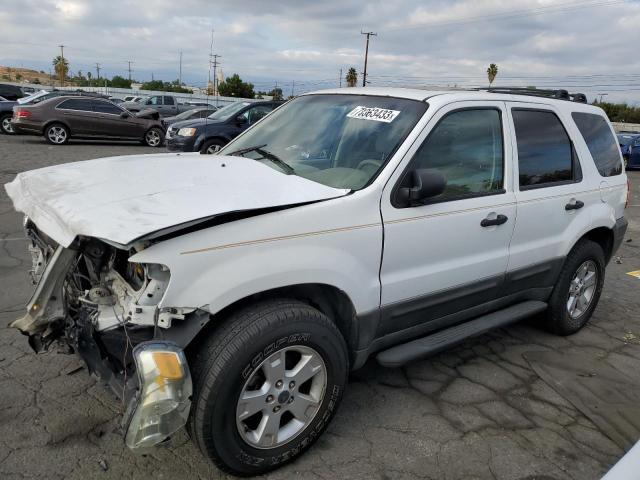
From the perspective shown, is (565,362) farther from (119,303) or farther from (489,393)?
(119,303)

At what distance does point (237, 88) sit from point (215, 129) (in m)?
50.6

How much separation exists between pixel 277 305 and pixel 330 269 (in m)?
0.32

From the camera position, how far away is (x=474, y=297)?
3393 millimetres

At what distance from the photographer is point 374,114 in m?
3.19

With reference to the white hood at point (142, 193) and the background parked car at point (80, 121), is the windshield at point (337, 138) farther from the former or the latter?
the background parked car at point (80, 121)

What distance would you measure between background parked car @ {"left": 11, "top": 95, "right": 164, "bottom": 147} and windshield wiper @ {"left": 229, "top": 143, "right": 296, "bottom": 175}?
14.5 metres

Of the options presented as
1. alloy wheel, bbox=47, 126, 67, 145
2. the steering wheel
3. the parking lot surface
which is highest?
the steering wheel

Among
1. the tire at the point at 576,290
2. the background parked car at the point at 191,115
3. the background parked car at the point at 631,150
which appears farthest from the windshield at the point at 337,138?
the background parked car at the point at 631,150

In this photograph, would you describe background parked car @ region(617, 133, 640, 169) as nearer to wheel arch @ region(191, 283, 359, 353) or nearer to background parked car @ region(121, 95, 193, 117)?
wheel arch @ region(191, 283, 359, 353)

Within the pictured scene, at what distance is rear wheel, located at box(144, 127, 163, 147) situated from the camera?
56.7ft

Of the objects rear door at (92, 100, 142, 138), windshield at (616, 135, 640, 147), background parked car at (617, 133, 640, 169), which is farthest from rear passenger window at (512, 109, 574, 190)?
windshield at (616, 135, 640, 147)

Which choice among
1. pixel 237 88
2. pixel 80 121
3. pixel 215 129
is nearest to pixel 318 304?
pixel 215 129

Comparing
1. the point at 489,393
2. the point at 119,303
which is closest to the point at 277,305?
the point at 119,303

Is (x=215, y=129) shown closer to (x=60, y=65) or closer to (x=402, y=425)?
(x=402, y=425)
